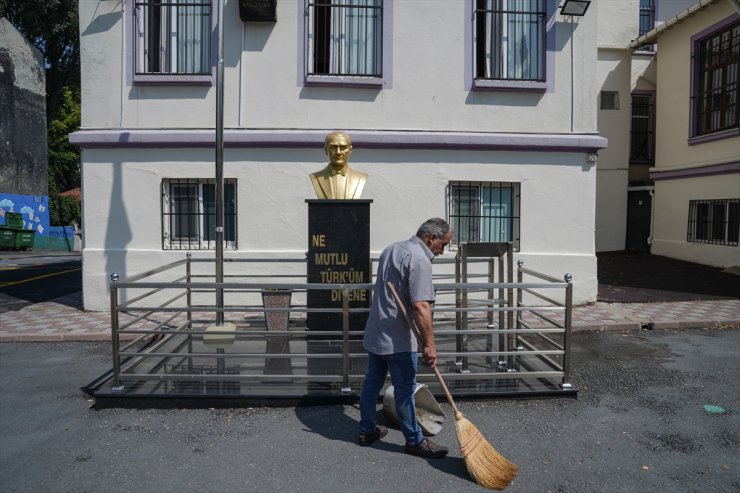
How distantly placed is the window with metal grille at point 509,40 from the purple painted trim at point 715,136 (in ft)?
22.3

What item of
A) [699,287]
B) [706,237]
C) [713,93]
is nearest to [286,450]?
[699,287]

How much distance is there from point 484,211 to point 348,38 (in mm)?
3868

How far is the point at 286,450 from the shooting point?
Answer: 14.5 ft

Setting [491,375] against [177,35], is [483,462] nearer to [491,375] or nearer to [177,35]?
[491,375]

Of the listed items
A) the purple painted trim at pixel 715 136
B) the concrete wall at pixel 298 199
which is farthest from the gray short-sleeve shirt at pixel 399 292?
the purple painted trim at pixel 715 136

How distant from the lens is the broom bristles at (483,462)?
3.84 meters

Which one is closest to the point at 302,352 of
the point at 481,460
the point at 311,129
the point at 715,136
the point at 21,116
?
the point at 481,460

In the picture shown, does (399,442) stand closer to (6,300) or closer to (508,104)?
(508,104)

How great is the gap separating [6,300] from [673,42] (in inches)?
708

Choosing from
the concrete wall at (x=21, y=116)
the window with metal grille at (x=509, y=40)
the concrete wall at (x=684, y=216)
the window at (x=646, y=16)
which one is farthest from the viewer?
the concrete wall at (x=21, y=116)

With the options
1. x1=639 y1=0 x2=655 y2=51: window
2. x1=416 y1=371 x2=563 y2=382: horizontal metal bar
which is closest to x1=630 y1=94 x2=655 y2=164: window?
x1=639 y1=0 x2=655 y2=51: window

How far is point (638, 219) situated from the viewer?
739 inches

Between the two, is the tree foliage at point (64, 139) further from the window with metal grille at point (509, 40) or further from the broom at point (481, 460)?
the broom at point (481, 460)

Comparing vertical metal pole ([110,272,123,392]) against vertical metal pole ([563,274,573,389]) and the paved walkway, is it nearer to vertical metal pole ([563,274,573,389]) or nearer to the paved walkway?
the paved walkway
